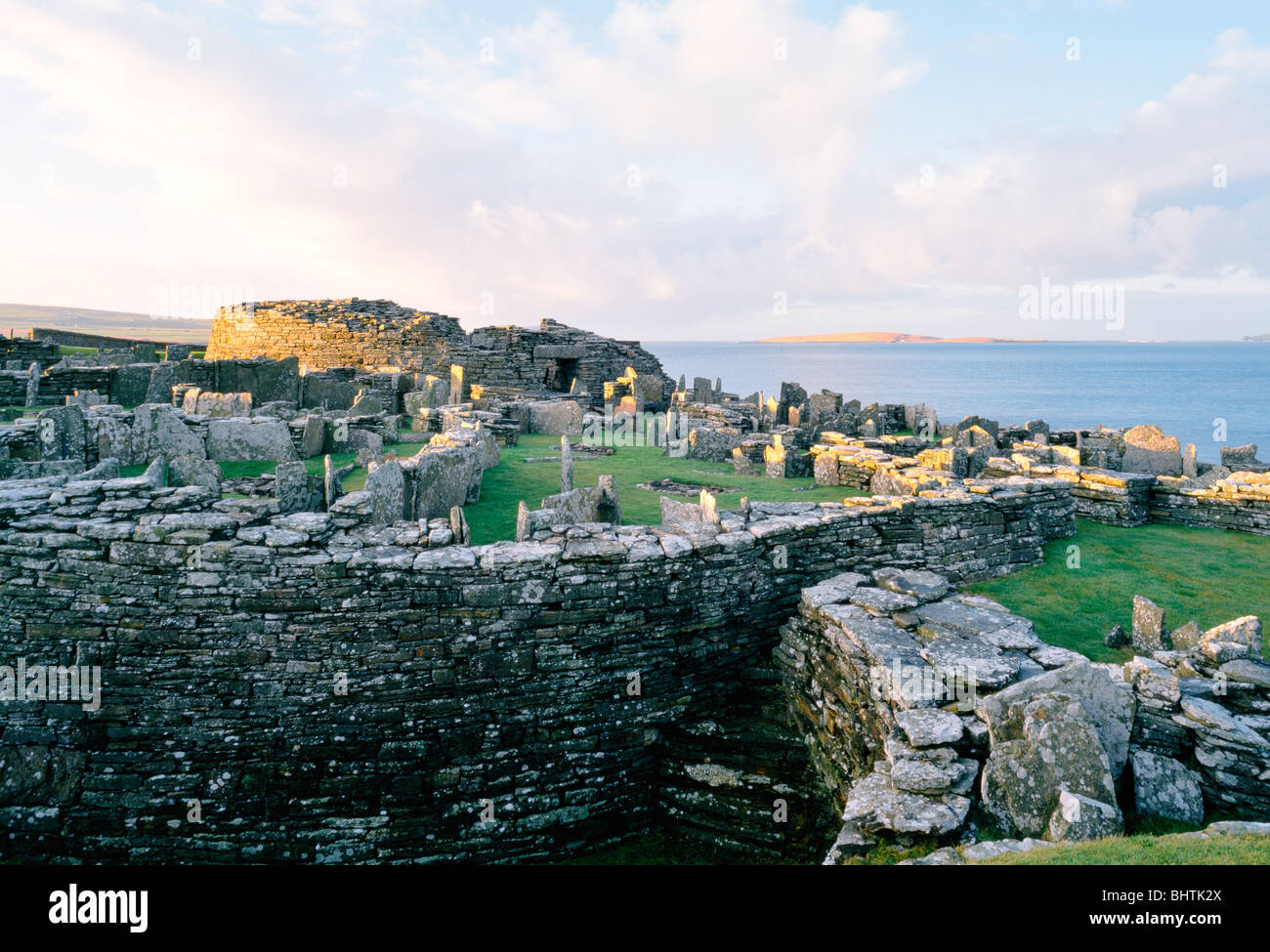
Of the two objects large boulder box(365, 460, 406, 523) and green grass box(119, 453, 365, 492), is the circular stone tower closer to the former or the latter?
green grass box(119, 453, 365, 492)

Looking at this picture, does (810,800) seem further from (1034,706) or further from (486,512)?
(486,512)

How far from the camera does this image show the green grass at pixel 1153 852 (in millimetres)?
3631

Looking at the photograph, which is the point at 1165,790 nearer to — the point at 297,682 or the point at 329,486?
the point at 297,682

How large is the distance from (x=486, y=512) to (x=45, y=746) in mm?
5250

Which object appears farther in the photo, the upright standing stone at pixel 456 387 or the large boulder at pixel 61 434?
the upright standing stone at pixel 456 387

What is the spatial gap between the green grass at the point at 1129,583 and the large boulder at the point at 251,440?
11.3 metres

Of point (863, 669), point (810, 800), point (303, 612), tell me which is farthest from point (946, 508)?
point (303, 612)

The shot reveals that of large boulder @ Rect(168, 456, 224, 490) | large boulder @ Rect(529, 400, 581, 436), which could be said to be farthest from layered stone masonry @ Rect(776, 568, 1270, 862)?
large boulder @ Rect(529, 400, 581, 436)

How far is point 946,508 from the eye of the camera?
9.53 m

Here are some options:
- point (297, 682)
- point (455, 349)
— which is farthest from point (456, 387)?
point (297, 682)

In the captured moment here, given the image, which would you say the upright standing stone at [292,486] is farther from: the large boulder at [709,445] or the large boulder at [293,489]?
the large boulder at [709,445]

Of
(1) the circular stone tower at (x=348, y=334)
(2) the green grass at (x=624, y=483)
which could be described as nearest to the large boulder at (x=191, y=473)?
(2) the green grass at (x=624, y=483)

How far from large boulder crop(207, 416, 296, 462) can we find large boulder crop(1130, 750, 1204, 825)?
12.2 metres

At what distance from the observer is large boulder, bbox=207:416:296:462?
11914 millimetres
